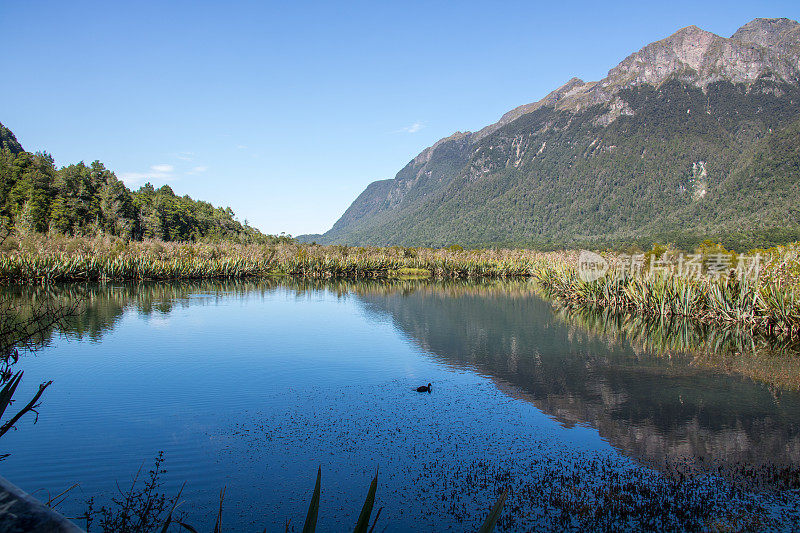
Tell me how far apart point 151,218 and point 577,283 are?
148ft

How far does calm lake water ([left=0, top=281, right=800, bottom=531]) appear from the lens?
4852 millimetres

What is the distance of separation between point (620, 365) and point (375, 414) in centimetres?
579

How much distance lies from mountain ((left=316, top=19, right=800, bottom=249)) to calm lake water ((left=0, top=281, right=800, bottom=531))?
6518 centimetres

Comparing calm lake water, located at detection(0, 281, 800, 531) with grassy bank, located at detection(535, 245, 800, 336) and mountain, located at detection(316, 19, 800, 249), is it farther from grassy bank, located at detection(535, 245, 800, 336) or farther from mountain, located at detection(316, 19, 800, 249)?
mountain, located at detection(316, 19, 800, 249)

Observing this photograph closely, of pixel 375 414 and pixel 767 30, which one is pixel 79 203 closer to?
pixel 375 414

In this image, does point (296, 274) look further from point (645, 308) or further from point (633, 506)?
point (633, 506)

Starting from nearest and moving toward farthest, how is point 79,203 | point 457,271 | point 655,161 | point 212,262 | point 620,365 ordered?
point 620,365
point 212,262
point 457,271
point 79,203
point 655,161

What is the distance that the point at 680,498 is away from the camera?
465 cm

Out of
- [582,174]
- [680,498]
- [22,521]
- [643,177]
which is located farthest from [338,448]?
[582,174]

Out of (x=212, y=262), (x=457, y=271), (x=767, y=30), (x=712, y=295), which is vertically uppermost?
(x=767, y=30)

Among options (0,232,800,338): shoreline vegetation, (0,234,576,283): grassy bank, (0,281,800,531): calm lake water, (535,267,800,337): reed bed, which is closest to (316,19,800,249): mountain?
(0,234,576,283): grassy bank

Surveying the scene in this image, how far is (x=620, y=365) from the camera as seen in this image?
1043 cm

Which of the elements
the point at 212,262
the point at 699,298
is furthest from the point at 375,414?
the point at 212,262

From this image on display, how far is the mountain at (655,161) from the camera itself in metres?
88.6
